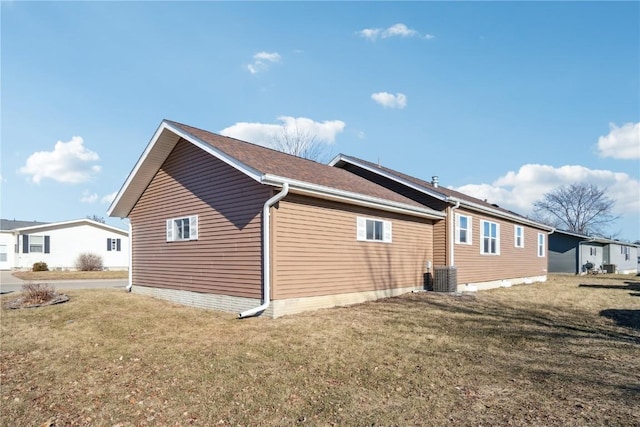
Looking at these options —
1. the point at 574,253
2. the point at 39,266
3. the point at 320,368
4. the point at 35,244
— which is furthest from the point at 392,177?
the point at 35,244

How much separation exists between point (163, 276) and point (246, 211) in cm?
484

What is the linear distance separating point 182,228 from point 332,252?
15.6 feet

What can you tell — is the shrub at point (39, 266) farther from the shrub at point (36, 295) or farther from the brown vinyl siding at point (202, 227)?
the shrub at point (36, 295)

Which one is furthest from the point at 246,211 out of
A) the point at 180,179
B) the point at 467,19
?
the point at 467,19

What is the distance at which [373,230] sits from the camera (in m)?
12.6

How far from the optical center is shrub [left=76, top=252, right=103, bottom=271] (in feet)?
104

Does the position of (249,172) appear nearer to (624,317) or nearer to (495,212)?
(624,317)

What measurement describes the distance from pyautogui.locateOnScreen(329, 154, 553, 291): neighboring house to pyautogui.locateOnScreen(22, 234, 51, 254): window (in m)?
26.3

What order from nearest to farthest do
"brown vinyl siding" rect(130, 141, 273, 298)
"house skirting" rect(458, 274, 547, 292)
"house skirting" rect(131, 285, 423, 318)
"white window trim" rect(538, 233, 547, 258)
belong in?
"house skirting" rect(131, 285, 423, 318), "brown vinyl siding" rect(130, 141, 273, 298), "house skirting" rect(458, 274, 547, 292), "white window trim" rect(538, 233, 547, 258)

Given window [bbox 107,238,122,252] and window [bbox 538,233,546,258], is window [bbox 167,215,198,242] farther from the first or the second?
window [bbox 107,238,122,252]

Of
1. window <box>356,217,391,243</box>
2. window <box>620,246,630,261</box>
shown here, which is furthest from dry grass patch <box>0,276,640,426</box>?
window <box>620,246,630,261</box>

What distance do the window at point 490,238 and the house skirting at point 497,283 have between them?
1.32 meters

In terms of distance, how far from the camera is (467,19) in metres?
13.5

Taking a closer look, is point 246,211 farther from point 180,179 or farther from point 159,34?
point 159,34
